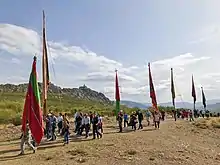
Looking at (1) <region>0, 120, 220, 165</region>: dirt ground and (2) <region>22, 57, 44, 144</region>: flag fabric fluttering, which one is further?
(2) <region>22, 57, 44, 144</region>: flag fabric fluttering

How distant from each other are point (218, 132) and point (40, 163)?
2360 cm

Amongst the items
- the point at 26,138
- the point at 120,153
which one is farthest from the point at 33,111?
the point at 120,153

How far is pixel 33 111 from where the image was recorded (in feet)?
70.3

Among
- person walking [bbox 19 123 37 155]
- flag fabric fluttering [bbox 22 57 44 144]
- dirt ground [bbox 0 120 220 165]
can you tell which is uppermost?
flag fabric fluttering [bbox 22 57 44 144]

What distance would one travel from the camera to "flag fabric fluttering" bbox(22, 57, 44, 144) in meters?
21.1

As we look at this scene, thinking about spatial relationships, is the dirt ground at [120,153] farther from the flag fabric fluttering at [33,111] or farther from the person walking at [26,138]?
the flag fabric fluttering at [33,111]

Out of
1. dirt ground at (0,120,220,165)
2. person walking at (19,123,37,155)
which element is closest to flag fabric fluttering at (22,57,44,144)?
person walking at (19,123,37,155)

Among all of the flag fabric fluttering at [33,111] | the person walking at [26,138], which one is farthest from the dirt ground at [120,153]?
the flag fabric fluttering at [33,111]

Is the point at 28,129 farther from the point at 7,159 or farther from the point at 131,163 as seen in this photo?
the point at 131,163

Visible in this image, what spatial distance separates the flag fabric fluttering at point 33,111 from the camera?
2109 centimetres

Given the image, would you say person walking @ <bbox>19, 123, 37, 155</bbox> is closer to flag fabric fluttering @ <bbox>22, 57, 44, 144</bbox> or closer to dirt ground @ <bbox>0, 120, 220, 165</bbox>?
flag fabric fluttering @ <bbox>22, 57, 44, 144</bbox>

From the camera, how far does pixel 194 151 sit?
23.1 meters

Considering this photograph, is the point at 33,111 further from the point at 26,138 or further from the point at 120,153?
the point at 120,153

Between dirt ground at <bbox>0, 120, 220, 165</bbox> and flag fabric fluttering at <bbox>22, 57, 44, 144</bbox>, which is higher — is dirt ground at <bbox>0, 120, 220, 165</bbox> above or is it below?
below
